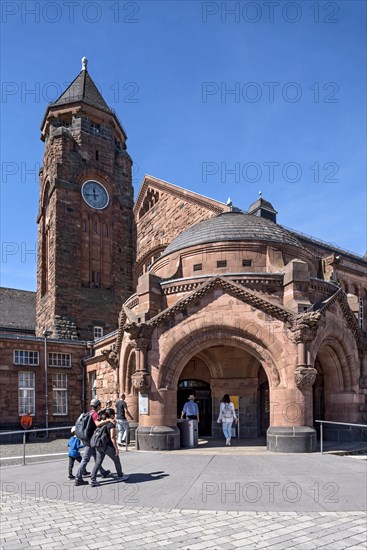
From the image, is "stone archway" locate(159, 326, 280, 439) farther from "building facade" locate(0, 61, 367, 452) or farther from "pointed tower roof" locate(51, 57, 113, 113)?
"pointed tower roof" locate(51, 57, 113, 113)

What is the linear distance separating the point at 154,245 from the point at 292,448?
2368 cm

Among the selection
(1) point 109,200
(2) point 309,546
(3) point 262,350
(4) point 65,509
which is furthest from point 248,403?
(1) point 109,200

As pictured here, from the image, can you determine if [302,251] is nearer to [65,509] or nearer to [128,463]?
[128,463]

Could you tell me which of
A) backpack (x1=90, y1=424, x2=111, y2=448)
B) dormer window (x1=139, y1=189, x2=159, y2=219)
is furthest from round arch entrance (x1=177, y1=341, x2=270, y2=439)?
dormer window (x1=139, y1=189, x2=159, y2=219)

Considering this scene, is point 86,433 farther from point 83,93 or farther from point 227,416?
point 83,93

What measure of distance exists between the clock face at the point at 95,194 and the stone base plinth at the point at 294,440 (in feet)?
91.2

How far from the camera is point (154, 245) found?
1414 inches

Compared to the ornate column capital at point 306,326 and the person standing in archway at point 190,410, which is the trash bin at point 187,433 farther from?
the ornate column capital at point 306,326

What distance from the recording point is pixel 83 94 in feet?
132

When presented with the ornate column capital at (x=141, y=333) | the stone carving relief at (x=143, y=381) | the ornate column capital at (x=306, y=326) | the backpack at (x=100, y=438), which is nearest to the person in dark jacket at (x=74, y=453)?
the backpack at (x=100, y=438)

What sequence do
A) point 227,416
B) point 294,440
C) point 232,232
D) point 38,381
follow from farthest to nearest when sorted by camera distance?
point 38,381, point 232,232, point 227,416, point 294,440

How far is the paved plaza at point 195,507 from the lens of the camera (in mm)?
6375

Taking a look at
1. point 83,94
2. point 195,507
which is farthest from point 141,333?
point 83,94

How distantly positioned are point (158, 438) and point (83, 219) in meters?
25.3
